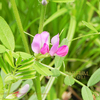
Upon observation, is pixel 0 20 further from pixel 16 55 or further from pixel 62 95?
pixel 62 95

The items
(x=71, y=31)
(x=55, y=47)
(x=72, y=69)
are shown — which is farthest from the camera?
(x=72, y=69)

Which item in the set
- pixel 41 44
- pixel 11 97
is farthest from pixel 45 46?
pixel 11 97

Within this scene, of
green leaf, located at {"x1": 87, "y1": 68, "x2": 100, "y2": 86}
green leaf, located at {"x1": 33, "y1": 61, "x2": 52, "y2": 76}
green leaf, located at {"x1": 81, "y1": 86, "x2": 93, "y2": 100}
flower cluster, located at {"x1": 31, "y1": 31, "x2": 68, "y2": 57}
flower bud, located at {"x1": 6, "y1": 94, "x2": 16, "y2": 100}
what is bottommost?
green leaf, located at {"x1": 81, "y1": 86, "x2": 93, "y2": 100}

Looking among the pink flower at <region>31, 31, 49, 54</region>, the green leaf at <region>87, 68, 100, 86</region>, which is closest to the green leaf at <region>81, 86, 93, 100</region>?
the green leaf at <region>87, 68, 100, 86</region>

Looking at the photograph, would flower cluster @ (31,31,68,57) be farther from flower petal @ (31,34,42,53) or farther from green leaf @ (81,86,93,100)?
green leaf @ (81,86,93,100)

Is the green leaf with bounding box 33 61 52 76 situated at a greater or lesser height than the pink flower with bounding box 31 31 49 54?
lesser

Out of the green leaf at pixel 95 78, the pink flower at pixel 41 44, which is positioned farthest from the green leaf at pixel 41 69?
the green leaf at pixel 95 78

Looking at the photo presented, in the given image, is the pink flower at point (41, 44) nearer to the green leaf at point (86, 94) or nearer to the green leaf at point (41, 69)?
the green leaf at point (41, 69)

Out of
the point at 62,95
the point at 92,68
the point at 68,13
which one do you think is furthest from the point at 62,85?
the point at 68,13
